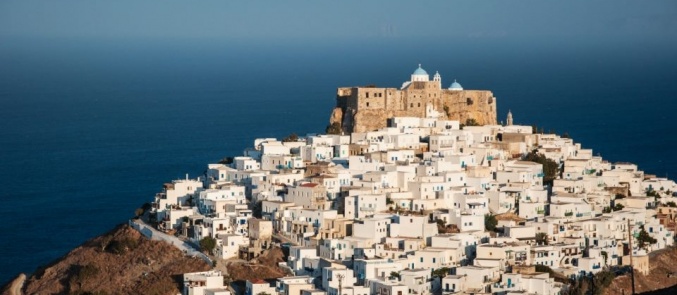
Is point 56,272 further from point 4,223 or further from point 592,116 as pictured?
point 592,116

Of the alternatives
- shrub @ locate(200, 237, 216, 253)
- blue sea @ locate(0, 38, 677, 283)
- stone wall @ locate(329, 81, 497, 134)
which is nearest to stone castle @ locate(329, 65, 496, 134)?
stone wall @ locate(329, 81, 497, 134)

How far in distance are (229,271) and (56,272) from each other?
24.2ft

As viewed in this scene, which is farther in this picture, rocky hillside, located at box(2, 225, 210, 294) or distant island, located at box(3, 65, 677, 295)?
rocky hillside, located at box(2, 225, 210, 294)

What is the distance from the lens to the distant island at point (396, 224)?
50312 millimetres

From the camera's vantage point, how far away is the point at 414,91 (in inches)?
2591

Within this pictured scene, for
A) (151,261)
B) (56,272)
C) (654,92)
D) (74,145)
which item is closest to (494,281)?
(151,261)

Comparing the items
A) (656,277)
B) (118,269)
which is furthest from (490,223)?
(118,269)

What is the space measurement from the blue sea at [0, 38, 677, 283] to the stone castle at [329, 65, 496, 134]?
10812mm

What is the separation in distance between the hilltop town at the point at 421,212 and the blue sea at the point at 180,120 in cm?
941

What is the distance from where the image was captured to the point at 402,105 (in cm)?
6575

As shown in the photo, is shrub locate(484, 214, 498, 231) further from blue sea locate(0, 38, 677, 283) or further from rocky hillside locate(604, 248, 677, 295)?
blue sea locate(0, 38, 677, 283)

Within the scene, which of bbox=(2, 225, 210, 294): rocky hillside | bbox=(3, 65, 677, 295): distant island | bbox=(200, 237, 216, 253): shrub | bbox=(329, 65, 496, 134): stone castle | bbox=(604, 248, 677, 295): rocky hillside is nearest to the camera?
bbox=(3, 65, 677, 295): distant island

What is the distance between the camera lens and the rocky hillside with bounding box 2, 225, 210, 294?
5272cm

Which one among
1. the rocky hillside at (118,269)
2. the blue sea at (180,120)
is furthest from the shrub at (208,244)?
the blue sea at (180,120)
